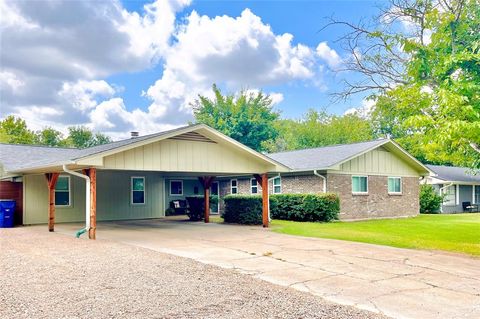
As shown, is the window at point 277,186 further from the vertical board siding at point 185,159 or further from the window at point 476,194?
the window at point 476,194

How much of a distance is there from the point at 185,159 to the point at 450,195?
2244cm

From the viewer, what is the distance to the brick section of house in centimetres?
1925

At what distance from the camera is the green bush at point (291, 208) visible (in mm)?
17000

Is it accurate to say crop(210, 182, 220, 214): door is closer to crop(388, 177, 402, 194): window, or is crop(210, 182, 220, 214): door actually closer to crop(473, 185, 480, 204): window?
crop(388, 177, 402, 194): window

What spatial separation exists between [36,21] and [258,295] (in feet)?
47.6

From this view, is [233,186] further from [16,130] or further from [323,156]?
[16,130]

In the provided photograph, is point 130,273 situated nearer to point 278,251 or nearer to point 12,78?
point 278,251

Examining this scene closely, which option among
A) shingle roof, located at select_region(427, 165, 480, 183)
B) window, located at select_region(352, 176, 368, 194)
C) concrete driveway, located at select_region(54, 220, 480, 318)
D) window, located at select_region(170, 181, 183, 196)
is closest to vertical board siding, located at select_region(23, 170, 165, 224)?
window, located at select_region(170, 181, 183, 196)

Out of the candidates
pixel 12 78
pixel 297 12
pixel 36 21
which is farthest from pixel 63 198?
pixel 297 12

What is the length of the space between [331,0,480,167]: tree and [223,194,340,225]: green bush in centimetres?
724

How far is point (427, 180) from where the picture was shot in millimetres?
28250

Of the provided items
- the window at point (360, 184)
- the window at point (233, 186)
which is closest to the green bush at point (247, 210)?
the window at point (360, 184)

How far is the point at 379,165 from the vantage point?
70.0 ft

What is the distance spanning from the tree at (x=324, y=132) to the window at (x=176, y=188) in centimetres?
2443
